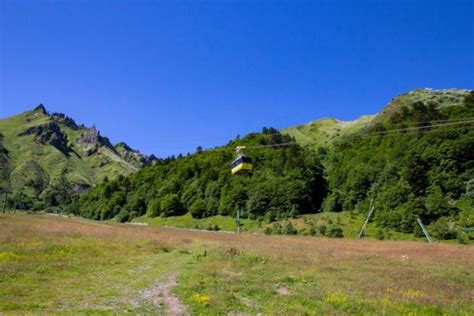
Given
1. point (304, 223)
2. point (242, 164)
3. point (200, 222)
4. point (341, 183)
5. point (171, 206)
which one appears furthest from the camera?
point (171, 206)

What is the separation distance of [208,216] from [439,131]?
265ft

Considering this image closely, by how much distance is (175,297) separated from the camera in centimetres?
1944

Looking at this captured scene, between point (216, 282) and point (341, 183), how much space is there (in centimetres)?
12700

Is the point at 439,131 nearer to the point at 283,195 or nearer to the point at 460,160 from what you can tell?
the point at 460,160

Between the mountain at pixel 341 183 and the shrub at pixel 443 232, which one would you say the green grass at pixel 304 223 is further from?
the mountain at pixel 341 183

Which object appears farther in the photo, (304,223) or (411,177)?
(411,177)

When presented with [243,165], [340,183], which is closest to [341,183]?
[340,183]

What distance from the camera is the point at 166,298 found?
19.1m

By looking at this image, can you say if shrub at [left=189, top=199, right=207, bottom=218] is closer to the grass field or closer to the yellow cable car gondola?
the grass field

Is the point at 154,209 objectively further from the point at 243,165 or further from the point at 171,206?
the point at 243,165

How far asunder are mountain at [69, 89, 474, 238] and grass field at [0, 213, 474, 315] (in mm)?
45597

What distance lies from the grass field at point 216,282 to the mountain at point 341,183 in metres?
45.6

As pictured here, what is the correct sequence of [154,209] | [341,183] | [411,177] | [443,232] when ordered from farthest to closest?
[154,209] < [341,183] < [411,177] < [443,232]

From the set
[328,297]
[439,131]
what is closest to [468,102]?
[439,131]
